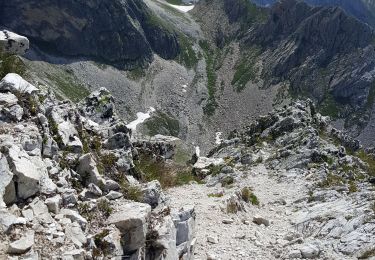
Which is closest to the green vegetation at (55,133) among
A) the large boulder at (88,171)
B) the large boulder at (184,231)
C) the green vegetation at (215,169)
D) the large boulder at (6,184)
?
the large boulder at (88,171)

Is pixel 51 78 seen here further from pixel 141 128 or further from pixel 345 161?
pixel 345 161

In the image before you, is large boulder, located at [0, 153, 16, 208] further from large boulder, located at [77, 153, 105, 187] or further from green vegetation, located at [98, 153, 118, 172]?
green vegetation, located at [98, 153, 118, 172]

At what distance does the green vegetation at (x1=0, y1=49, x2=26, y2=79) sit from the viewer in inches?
591

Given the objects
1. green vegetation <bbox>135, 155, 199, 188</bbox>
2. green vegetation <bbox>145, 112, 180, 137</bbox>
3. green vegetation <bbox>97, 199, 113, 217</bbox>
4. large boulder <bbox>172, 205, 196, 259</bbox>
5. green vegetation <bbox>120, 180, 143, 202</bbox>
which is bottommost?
green vegetation <bbox>145, 112, 180, 137</bbox>

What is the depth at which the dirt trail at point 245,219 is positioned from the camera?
60.5ft

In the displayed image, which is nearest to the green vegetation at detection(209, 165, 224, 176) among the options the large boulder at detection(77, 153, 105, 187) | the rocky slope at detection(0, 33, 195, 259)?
the rocky slope at detection(0, 33, 195, 259)

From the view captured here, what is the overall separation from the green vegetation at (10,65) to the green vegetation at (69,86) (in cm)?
15117

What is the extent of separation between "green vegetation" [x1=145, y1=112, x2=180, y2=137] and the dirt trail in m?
137

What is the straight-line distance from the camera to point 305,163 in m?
39.2

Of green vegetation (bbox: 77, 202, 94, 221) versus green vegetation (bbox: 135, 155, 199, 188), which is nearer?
green vegetation (bbox: 77, 202, 94, 221)

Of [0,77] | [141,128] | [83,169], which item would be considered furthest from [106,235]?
[141,128]

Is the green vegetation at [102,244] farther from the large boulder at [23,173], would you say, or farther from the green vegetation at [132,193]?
the green vegetation at [132,193]

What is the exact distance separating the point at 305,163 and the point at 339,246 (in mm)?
20933

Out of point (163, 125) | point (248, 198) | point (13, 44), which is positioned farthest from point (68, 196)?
point (163, 125)
